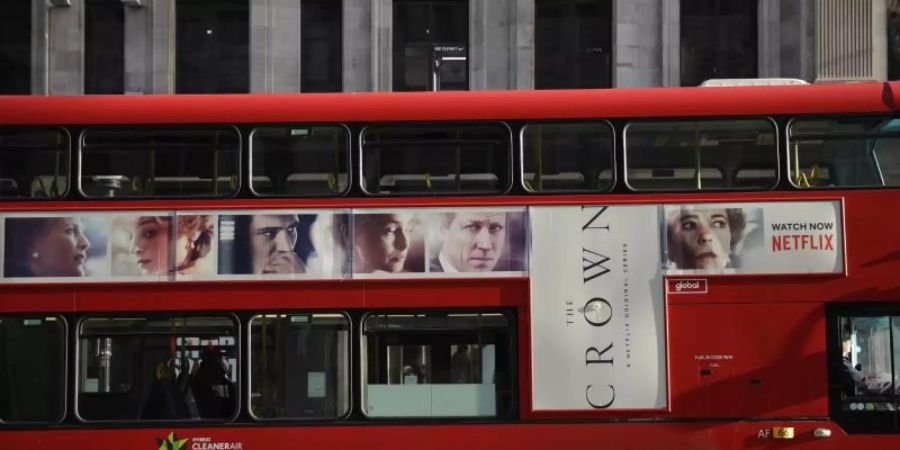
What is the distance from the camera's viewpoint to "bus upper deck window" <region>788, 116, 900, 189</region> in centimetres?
1037

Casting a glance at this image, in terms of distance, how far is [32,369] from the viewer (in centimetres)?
1072

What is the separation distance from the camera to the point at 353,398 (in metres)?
10.5

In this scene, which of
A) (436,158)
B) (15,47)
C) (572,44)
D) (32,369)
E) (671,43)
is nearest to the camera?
(436,158)

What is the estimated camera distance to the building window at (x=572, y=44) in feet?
68.5

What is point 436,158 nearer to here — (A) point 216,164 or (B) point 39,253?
(A) point 216,164

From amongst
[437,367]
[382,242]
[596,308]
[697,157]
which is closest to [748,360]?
[596,308]

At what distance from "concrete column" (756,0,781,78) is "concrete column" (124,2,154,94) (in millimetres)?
10837

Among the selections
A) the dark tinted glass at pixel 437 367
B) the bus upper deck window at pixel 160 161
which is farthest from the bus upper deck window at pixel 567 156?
the bus upper deck window at pixel 160 161

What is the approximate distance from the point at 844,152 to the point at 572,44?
11.0 meters

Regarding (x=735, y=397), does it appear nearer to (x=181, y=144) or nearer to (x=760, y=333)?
(x=760, y=333)

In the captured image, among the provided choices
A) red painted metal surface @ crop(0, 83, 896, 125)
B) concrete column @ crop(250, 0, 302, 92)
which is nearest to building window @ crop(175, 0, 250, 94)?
concrete column @ crop(250, 0, 302, 92)

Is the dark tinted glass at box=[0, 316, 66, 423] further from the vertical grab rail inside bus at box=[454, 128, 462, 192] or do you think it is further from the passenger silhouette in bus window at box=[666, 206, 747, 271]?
the passenger silhouette in bus window at box=[666, 206, 747, 271]

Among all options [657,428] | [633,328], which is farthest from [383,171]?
[657,428]

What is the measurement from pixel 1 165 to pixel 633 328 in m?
5.93
